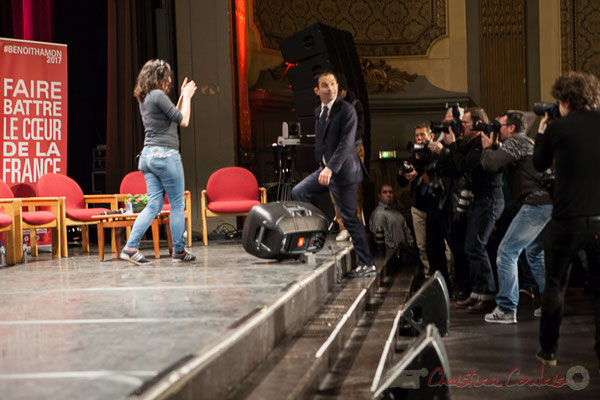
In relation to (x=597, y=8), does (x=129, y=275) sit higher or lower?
lower

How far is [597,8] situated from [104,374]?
9004 mm

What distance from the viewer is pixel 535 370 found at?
11.2 ft

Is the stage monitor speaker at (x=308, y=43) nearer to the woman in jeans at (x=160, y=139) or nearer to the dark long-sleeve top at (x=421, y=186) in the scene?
the dark long-sleeve top at (x=421, y=186)

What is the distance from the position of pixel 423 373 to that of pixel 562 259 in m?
1.17

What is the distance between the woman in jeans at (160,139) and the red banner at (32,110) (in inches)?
83.0

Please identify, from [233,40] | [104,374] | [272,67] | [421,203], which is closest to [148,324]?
[104,374]

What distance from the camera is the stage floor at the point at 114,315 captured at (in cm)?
193

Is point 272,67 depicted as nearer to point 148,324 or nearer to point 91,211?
→ point 91,211

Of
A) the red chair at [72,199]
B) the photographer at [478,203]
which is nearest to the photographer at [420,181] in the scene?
the photographer at [478,203]

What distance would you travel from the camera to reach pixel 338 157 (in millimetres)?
4324

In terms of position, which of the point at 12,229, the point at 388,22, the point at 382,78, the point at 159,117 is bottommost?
the point at 12,229

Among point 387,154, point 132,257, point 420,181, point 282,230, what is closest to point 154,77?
point 132,257

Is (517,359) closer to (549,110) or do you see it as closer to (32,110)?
(549,110)

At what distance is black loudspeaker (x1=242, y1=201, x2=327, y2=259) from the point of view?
4.21m
